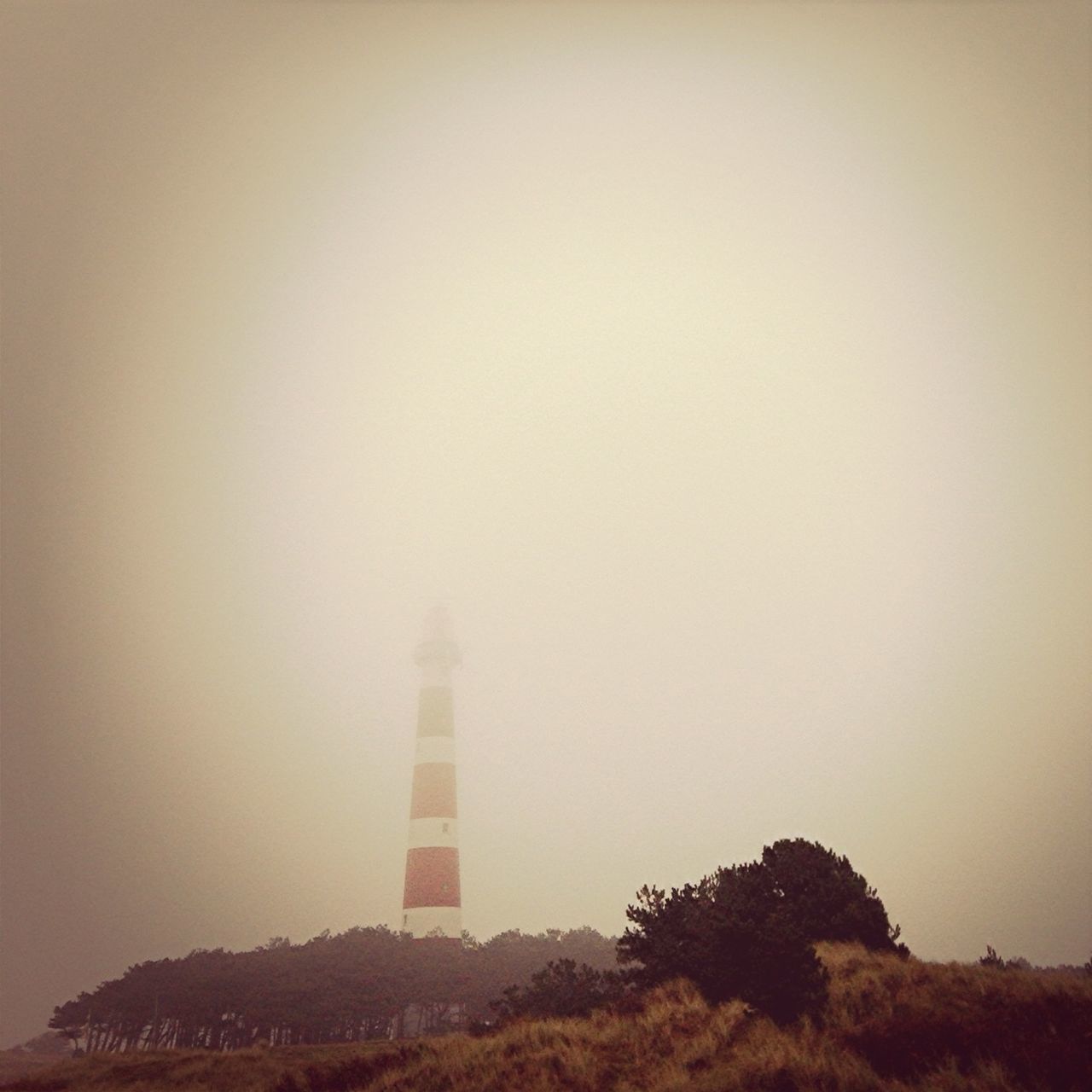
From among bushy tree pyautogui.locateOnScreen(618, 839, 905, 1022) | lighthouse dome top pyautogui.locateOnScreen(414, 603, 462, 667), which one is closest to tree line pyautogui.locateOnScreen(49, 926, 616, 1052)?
lighthouse dome top pyautogui.locateOnScreen(414, 603, 462, 667)

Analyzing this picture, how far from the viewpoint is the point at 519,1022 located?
65.0ft

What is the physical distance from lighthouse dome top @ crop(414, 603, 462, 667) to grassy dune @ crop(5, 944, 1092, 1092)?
39578 millimetres

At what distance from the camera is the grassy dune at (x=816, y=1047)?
460 inches

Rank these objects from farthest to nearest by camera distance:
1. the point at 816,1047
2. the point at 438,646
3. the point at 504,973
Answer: the point at 438,646 → the point at 504,973 → the point at 816,1047

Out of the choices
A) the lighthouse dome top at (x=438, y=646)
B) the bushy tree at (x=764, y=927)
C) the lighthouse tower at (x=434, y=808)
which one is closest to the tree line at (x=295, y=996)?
the lighthouse tower at (x=434, y=808)

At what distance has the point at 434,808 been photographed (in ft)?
170

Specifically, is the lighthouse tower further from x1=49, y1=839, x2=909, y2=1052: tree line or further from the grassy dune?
the grassy dune

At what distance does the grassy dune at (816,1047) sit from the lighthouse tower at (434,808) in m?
27.2

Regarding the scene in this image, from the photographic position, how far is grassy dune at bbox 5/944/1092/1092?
11.7m

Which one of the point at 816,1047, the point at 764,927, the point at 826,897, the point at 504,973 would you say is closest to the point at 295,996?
the point at 504,973

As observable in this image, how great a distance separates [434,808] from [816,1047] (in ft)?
136

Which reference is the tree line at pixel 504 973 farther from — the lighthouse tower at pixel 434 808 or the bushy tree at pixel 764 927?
the lighthouse tower at pixel 434 808

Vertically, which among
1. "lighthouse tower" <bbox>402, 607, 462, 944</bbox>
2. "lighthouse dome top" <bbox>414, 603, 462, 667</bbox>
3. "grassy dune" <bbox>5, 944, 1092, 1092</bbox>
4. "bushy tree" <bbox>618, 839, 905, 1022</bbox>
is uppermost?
"lighthouse dome top" <bbox>414, 603, 462, 667</bbox>

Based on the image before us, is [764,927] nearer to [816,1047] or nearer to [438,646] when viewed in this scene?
[816,1047]
